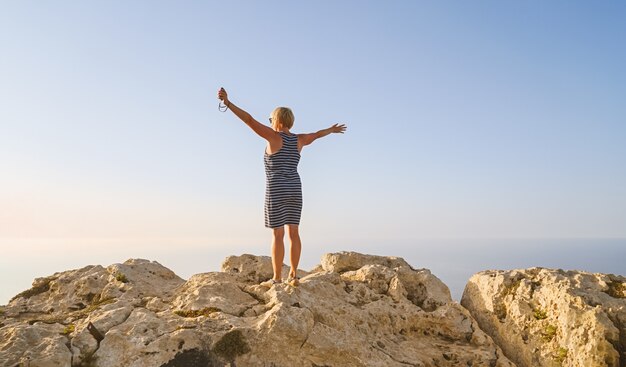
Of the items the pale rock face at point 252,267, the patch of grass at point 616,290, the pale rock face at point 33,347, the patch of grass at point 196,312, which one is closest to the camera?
the pale rock face at point 33,347

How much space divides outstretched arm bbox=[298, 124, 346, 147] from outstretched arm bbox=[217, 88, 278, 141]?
89 cm

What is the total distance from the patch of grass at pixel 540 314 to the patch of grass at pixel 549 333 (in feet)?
0.87

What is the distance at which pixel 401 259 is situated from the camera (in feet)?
40.2

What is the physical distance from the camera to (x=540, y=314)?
Answer: 945cm

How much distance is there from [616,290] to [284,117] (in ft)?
29.0

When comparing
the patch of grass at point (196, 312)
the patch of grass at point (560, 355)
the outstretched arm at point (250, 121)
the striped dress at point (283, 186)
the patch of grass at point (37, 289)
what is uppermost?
the outstretched arm at point (250, 121)

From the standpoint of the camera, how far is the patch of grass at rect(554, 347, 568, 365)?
8633 millimetres

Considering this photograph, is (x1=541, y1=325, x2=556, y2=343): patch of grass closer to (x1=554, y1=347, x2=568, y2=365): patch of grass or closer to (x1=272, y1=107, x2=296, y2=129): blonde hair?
(x1=554, y1=347, x2=568, y2=365): patch of grass

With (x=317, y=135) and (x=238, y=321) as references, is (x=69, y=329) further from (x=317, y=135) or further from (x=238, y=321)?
(x=317, y=135)

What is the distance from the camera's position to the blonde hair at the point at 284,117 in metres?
10.2

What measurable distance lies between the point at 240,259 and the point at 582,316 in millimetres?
8472

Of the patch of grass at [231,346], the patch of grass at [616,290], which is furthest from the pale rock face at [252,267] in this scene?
the patch of grass at [616,290]

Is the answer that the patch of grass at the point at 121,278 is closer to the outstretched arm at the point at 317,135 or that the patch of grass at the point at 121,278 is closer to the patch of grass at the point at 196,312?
the patch of grass at the point at 196,312

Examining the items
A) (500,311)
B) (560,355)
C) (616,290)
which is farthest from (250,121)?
(616,290)
